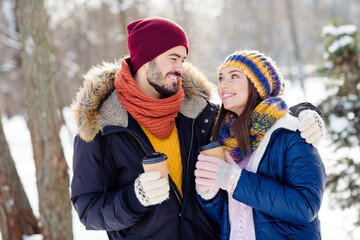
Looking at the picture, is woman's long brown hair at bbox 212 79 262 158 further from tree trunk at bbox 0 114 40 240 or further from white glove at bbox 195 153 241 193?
tree trunk at bbox 0 114 40 240

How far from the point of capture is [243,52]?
2219 mm

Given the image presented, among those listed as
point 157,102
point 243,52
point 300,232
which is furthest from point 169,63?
point 300,232

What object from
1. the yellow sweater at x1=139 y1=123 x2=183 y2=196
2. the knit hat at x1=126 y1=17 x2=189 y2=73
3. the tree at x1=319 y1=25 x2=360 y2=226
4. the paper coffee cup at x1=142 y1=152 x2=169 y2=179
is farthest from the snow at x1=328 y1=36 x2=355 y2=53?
the paper coffee cup at x1=142 y1=152 x2=169 y2=179

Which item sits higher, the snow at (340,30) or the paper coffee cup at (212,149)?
the snow at (340,30)

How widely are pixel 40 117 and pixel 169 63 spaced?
240 centimetres

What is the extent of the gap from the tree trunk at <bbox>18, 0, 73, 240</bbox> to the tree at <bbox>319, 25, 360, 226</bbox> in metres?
3.97

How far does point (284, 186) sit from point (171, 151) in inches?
33.5

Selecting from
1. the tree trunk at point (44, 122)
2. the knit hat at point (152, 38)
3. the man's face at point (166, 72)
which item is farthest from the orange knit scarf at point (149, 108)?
the tree trunk at point (44, 122)

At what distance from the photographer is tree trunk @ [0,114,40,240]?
177 inches

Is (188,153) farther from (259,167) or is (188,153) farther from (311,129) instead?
(311,129)

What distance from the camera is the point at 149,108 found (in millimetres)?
2242

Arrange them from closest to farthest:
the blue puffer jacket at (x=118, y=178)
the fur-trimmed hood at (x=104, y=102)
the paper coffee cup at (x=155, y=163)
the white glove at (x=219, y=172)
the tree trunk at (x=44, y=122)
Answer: the paper coffee cup at (x=155, y=163) → the white glove at (x=219, y=172) → the blue puffer jacket at (x=118, y=178) → the fur-trimmed hood at (x=104, y=102) → the tree trunk at (x=44, y=122)

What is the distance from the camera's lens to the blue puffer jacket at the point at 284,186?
1752mm

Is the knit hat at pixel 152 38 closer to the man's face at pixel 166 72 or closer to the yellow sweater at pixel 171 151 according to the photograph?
the man's face at pixel 166 72
